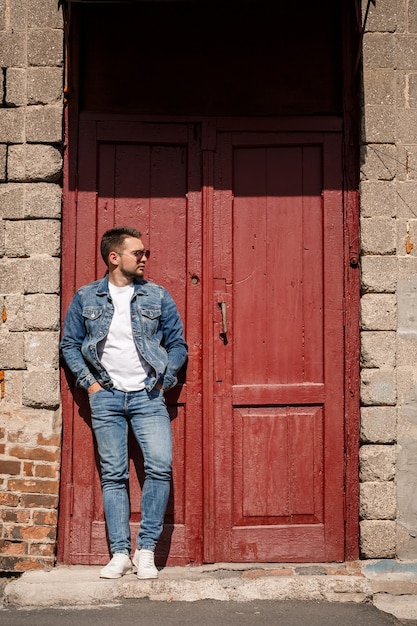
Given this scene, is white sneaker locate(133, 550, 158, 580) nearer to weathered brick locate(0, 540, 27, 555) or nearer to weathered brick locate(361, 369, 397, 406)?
weathered brick locate(0, 540, 27, 555)

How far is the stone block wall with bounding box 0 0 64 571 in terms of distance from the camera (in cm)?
492

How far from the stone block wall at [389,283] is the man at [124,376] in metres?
1.36

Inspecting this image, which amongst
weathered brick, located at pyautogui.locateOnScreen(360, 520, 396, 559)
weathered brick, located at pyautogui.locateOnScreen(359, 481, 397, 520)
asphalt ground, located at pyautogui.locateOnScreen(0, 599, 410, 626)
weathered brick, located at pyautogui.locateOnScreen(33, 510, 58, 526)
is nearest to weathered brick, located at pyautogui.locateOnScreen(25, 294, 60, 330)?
weathered brick, located at pyautogui.locateOnScreen(33, 510, 58, 526)

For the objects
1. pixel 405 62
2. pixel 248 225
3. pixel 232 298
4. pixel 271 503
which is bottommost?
pixel 271 503

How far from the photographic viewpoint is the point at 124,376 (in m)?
4.89

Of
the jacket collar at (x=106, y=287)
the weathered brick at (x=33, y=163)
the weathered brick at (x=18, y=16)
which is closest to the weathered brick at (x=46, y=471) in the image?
the jacket collar at (x=106, y=287)

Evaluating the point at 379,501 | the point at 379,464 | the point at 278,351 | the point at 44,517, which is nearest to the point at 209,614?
the point at 44,517

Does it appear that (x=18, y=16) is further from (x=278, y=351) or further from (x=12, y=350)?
(x=278, y=351)

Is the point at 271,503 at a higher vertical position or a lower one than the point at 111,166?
lower

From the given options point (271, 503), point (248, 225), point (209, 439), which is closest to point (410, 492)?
point (271, 503)

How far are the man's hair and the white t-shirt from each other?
1.33 feet

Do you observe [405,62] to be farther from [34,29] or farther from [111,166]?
[34,29]

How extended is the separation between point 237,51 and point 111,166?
124 centimetres

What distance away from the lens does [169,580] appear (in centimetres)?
468
